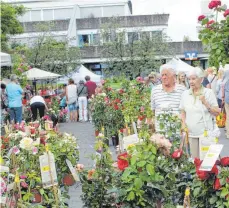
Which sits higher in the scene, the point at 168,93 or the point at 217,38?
the point at 217,38

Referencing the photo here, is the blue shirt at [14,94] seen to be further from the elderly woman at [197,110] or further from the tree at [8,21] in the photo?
the tree at [8,21]

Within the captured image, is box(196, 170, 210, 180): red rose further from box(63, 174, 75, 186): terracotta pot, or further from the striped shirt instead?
the striped shirt

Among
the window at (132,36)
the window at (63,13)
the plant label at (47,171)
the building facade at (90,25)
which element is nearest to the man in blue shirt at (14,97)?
the plant label at (47,171)

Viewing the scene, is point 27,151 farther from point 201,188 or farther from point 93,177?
point 201,188

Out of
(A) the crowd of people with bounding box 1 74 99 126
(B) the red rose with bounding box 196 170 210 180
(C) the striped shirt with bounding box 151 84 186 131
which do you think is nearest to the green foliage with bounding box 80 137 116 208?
(B) the red rose with bounding box 196 170 210 180

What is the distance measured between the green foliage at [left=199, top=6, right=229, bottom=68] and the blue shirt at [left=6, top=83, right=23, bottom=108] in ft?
32.0

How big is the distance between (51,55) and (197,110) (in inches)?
1059

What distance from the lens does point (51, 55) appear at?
32812mm

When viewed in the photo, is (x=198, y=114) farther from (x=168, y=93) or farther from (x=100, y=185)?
(x=100, y=185)

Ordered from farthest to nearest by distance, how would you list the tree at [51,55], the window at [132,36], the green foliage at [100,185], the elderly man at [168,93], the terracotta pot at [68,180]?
1. the window at [132,36]
2. the tree at [51,55]
3. the elderly man at [168,93]
4. the terracotta pot at [68,180]
5. the green foliage at [100,185]

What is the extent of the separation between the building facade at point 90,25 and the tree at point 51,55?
1468 millimetres

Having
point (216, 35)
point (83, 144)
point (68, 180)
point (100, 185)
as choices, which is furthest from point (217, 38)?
point (83, 144)

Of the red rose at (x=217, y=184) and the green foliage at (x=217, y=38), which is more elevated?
the green foliage at (x=217, y=38)

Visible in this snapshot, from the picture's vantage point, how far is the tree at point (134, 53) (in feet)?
103
